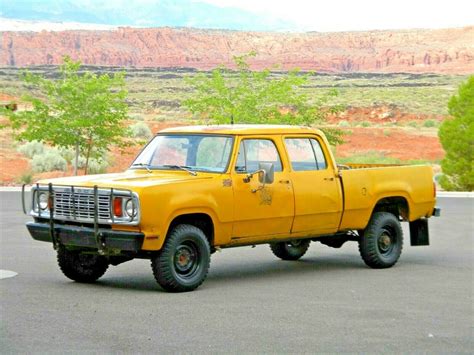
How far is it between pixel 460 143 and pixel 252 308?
2395cm

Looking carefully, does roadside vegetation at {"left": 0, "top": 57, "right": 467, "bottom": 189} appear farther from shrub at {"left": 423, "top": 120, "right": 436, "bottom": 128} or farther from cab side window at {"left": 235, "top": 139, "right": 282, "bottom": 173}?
cab side window at {"left": 235, "top": 139, "right": 282, "bottom": 173}

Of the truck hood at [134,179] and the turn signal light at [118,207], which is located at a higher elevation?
the truck hood at [134,179]

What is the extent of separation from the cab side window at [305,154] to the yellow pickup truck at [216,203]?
0.01m

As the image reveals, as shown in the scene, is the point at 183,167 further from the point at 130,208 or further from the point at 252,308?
the point at 252,308

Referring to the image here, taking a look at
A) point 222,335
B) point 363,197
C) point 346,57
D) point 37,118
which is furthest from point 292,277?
point 346,57

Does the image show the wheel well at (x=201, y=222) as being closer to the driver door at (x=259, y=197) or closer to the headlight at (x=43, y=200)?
the driver door at (x=259, y=197)

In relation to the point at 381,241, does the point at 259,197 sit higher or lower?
higher

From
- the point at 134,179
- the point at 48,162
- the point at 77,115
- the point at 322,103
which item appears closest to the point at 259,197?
the point at 134,179

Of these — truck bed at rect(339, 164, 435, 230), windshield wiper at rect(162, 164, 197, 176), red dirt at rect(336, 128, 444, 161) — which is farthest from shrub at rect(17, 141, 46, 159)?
windshield wiper at rect(162, 164, 197, 176)

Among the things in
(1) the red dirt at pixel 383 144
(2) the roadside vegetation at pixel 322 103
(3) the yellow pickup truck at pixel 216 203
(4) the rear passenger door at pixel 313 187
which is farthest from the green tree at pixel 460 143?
(4) the rear passenger door at pixel 313 187

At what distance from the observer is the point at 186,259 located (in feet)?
43.2

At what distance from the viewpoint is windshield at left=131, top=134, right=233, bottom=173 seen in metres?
14.0

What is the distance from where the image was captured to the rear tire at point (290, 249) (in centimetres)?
1642

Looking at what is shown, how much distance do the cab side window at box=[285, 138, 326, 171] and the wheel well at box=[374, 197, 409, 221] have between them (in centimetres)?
134
